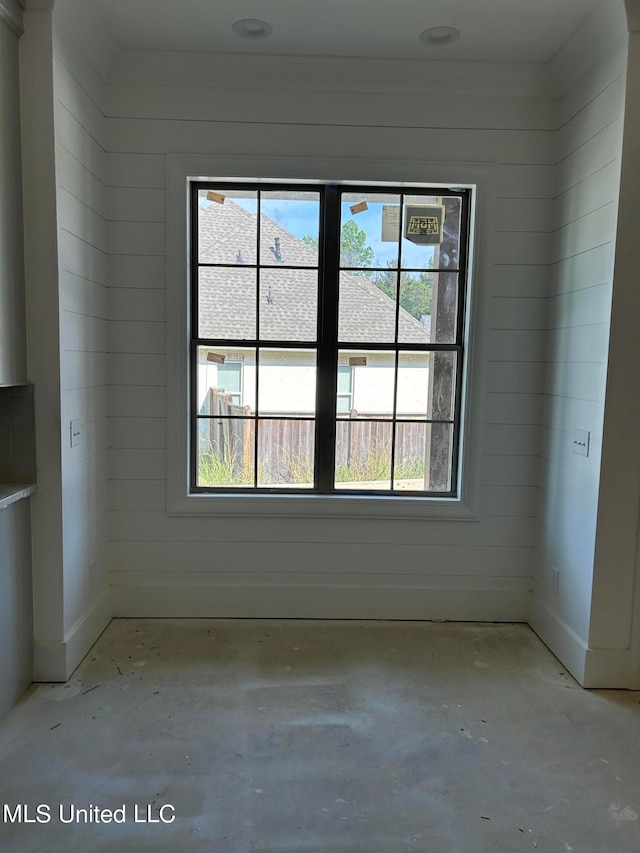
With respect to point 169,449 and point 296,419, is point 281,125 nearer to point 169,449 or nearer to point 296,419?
point 296,419

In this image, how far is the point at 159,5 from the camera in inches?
91.7

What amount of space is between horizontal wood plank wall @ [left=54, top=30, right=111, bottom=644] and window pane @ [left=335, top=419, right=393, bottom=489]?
130 centimetres

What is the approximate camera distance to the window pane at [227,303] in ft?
9.67

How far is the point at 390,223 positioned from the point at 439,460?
1.36 meters

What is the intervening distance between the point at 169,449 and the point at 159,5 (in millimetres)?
2062

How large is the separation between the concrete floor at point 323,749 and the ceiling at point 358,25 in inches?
117

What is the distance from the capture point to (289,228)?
293 centimetres

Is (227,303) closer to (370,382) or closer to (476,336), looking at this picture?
(370,382)

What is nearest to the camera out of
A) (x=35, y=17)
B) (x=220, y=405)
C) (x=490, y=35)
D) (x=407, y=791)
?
(x=407, y=791)

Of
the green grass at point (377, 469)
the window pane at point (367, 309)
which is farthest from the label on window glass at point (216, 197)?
the green grass at point (377, 469)

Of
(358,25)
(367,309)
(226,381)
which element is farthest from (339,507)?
(358,25)

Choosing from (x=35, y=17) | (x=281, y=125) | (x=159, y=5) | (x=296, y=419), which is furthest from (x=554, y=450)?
(x=35, y=17)

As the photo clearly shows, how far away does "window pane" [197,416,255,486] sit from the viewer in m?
3.02

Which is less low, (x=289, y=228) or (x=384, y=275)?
(x=289, y=228)
